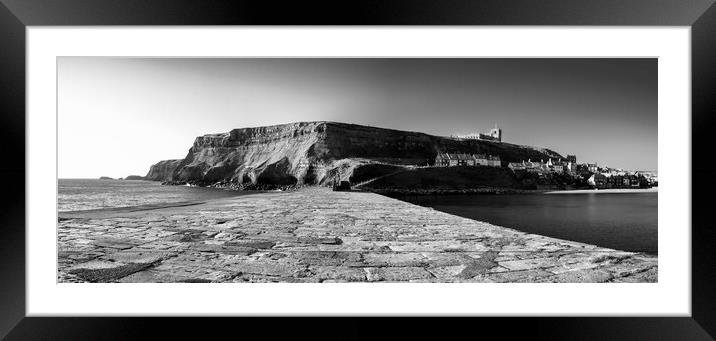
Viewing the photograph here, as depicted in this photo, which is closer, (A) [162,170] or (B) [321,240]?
(B) [321,240]

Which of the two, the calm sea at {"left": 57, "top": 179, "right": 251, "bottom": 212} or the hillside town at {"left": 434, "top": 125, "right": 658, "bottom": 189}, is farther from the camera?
the hillside town at {"left": 434, "top": 125, "right": 658, "bottom": 189}

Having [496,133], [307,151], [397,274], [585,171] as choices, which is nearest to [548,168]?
[585,171]

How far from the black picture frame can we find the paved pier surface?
37cm

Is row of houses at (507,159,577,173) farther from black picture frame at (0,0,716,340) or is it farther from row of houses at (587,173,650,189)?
black picture frame at (0,0,716,340)

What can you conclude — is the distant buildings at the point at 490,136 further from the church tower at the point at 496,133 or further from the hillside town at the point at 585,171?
the hillside town at the point at 585,171

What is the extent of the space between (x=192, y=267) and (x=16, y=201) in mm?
1526

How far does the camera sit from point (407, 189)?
46531 millimetres

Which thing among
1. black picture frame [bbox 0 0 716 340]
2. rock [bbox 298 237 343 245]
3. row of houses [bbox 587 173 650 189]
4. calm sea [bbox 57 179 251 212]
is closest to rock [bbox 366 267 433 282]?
black picture frame [bbox 0 0 716 340]

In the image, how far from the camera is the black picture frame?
2.86 meters
